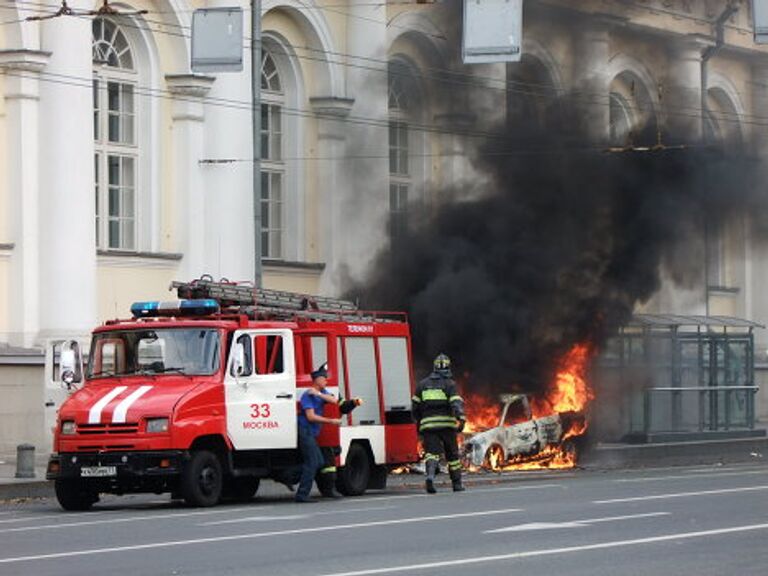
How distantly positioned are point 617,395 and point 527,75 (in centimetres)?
654

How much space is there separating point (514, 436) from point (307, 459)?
27.5 ft

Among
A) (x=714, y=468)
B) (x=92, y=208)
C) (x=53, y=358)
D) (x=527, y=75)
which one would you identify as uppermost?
(x=527, y=75)

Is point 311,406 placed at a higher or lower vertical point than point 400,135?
lower

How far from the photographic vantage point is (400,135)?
45938mm

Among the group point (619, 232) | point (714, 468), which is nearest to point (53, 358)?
point (714, 468)

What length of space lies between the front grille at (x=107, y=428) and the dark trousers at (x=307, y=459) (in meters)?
2.19

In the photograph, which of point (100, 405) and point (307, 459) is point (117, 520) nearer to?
point (100, 405)

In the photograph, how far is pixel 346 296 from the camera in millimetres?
41625

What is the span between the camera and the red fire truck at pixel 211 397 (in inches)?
939

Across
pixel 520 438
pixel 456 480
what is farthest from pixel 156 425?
pixel 520 438

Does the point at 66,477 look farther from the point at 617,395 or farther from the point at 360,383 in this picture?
the point at 617,395

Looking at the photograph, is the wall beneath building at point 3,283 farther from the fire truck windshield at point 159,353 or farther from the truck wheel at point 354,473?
the fire truck windshield at point 159,353

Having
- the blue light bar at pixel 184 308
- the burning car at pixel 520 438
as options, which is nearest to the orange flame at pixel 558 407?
the burning car at pixel 520 438

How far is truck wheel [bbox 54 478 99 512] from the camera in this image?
24391 millimetres
